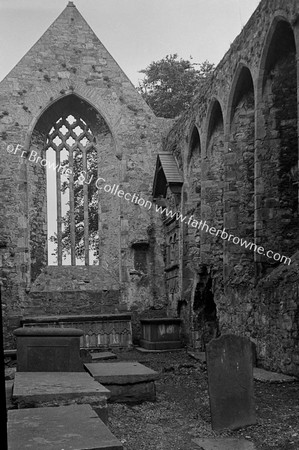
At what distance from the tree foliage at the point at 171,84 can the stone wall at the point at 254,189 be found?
9137 mm

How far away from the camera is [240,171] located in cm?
1055

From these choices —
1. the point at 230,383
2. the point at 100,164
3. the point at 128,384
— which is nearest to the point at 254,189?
the point at 128,384

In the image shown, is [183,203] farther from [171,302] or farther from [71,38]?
[71,38]

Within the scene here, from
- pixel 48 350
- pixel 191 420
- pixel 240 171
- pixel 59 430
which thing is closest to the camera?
pixel 59 430

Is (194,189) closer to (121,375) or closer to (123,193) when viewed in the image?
(123,193)

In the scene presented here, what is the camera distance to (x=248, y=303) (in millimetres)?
9289

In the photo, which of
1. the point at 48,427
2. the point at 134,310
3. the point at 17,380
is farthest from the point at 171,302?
the point at 48,427

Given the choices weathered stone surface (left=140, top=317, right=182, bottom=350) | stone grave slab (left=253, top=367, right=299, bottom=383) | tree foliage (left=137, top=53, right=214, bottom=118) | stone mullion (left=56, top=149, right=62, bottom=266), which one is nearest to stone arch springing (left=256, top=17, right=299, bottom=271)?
stone grave slab (left=253, top=367, right=299, bottom=383)

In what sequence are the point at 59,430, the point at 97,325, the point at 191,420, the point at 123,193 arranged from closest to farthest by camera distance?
the point at 59,430 → the point at 191,420 → the point at 97,325 → the point at 123,193

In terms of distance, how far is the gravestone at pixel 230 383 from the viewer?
200 inches

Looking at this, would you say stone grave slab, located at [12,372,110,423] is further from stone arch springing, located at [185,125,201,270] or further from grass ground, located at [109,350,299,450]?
stone arch springing, located at [185,125,201,270]

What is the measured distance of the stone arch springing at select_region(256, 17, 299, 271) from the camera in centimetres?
897

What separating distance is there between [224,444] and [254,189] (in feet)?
18.3

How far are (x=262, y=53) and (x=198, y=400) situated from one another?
18.3 ft
